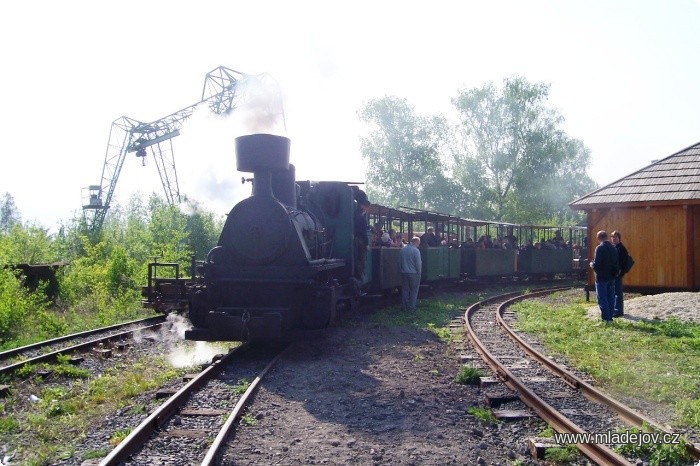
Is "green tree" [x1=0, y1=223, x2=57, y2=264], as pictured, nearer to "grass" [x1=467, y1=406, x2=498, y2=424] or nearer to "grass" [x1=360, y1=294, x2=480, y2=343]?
"grass" [x1=360, y1=294, x2=480, y2=343]

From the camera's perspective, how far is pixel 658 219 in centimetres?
1614

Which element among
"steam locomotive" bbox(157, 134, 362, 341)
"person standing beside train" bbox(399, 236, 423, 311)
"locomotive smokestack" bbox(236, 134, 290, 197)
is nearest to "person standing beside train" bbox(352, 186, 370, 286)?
"person standing beside train" bbox(399, 236, 423, 311)

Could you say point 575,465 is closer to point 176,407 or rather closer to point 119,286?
point 176,407

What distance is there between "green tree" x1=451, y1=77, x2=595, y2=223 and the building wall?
32.1m

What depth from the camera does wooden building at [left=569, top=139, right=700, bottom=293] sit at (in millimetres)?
15508

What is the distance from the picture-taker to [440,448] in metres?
5.04

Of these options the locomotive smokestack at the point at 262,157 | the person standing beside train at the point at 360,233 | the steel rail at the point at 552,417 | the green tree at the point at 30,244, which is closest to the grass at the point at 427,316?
the person standing beside train at the point at 360,233

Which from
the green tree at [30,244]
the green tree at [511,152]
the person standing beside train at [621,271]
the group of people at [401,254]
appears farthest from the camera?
the green tree at [511,152]

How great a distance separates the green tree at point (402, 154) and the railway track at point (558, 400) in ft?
135

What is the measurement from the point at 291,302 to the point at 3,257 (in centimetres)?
978

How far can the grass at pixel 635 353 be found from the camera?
6.72 metres

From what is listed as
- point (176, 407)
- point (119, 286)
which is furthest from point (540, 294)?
point (176, 407)

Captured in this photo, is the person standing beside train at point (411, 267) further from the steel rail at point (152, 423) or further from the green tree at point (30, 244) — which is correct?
the green tree at point (30, 244)

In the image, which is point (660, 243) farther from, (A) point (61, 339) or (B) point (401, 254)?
(A) point (61, 339)
